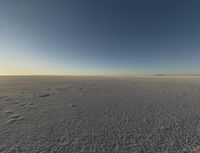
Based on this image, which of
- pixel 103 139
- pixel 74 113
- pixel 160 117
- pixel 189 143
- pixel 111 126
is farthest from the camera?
pixel 74 113

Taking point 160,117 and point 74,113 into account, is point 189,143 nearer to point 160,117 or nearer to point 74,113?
point 160,117

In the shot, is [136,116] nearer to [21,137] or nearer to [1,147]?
[21,137]

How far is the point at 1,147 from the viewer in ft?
11.8

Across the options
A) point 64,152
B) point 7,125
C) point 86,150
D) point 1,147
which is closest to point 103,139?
point 86,150

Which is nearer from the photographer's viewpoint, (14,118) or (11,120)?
(11,120)

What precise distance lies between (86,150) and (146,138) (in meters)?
2.31

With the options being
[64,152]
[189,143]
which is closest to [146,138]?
[189,143]

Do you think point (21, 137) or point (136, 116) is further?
point (136, 116)

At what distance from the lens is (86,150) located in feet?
11.4

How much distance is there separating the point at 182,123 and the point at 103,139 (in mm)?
4086

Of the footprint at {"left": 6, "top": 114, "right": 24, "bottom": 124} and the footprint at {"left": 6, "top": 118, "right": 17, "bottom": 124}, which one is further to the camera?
the footprint at {"left": 6, "top": 114, "right": 24, "bottom": 124}

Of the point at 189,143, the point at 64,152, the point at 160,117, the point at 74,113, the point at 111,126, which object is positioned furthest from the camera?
the point at 74,113

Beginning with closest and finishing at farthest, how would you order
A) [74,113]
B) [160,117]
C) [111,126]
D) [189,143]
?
[189,143]
[111,126]
[160,117]
[74,113]

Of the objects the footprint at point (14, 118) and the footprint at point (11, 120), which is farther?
the footprint at point (14, 118)
